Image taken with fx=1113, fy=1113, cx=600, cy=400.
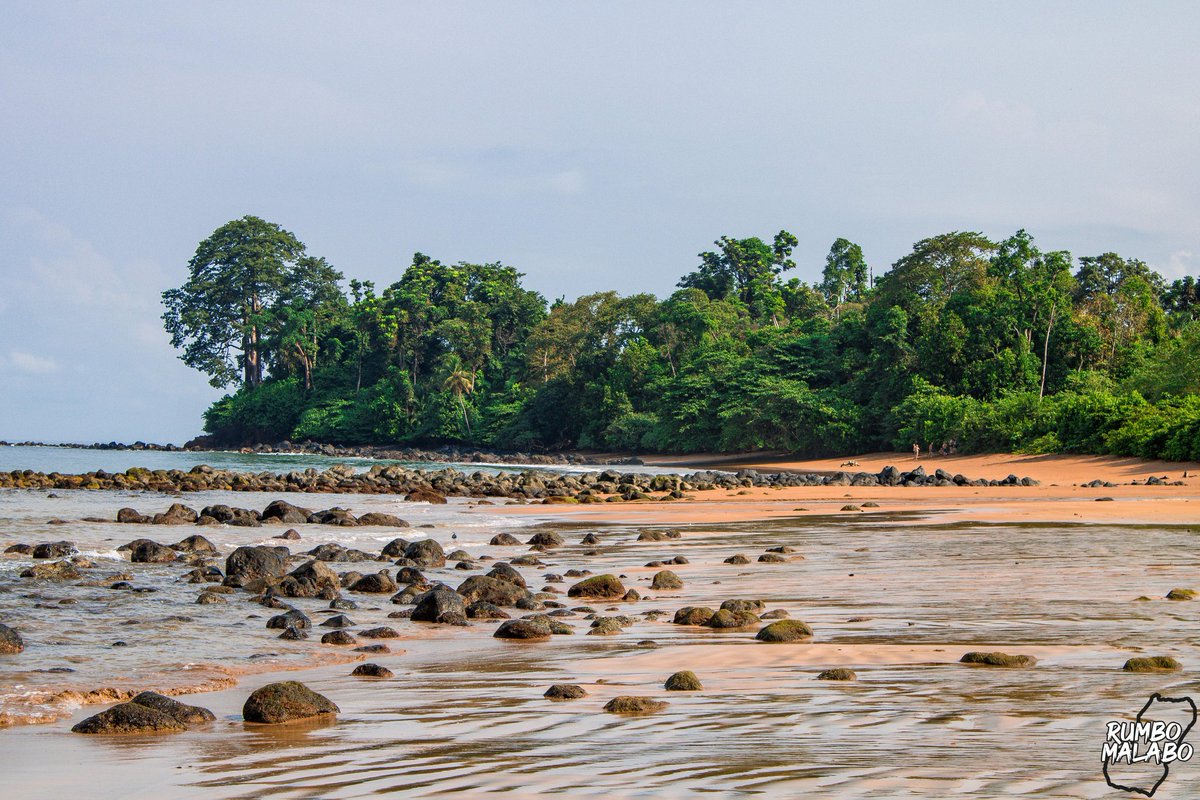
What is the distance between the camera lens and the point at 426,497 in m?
34.2

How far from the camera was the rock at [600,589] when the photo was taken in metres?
12.8

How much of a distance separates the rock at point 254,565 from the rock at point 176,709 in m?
7.51

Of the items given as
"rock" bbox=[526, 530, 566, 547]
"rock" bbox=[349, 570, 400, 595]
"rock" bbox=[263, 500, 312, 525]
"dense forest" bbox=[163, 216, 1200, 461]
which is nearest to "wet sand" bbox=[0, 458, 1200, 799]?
"rock" bbox=[349, 570, 400, 595]

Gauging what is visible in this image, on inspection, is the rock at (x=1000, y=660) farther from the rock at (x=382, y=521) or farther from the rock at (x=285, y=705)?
the rock at (x=382, y=521)

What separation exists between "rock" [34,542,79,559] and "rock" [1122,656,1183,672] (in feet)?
48.7

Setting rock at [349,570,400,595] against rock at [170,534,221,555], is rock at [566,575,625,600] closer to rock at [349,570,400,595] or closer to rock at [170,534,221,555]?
rock at [349,570,400,595]

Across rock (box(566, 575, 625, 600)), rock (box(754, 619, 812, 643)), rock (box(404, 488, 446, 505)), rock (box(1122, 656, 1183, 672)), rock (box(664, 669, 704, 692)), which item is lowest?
rock (box(404, 488, 446, 505))

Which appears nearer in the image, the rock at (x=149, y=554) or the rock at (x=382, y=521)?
the rock at (x=149, y=554)

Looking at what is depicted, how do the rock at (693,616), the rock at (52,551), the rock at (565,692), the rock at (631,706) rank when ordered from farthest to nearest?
the rock at (52,551) → the rock at (693,616) → the rock at (565,692) → the rock at (631,706)

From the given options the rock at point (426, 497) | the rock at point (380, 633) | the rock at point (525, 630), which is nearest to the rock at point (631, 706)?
the rock at point (525, 630)

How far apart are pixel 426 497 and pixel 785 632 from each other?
26092mm

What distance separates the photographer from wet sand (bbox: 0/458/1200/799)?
4.75 m

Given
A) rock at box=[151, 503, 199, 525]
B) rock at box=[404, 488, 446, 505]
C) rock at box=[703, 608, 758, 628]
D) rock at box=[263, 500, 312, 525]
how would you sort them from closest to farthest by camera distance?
rock at box=[703, 608, 758, 628] < rock at box=[151, 503, 199, 525] < rock at box=[263, 500, 312, 525] < rock at box=[404, 488, 446, 505]

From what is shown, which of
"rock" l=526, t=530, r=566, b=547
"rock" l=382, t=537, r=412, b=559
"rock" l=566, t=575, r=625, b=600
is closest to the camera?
"rock" l=566, t=575, r=625, b=600
